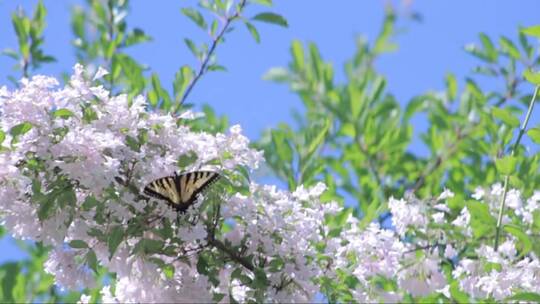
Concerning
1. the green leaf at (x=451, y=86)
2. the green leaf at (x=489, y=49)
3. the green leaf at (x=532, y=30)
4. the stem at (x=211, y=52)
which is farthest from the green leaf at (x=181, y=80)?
the green leaf at (x=451, y=86)

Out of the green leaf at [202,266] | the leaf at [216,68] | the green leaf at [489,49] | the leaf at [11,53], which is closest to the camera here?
the green leaf at [202,266]

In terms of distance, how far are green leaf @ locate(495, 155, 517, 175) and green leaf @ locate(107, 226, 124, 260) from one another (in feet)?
3.43

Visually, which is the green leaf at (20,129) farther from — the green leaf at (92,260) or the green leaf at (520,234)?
the green leaf at (520,234)

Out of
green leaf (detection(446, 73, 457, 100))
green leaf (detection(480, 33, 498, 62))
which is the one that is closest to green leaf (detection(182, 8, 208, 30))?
green leaf (detection(480, 33, 498, 62))

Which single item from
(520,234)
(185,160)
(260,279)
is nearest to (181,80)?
(185,160)

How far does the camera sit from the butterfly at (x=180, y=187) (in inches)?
87.5

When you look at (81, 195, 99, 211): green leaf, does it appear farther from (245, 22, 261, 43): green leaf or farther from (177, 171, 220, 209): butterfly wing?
(245, 22, 261, 43): green leaf

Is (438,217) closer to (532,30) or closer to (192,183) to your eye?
(532,30)

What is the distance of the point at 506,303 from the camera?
104 inches

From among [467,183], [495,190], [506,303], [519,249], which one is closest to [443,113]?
[467,183]

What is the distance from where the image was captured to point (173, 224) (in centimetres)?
241

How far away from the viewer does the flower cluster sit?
2295 mm

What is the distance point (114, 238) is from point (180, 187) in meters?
0.21

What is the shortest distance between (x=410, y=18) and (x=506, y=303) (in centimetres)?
269
